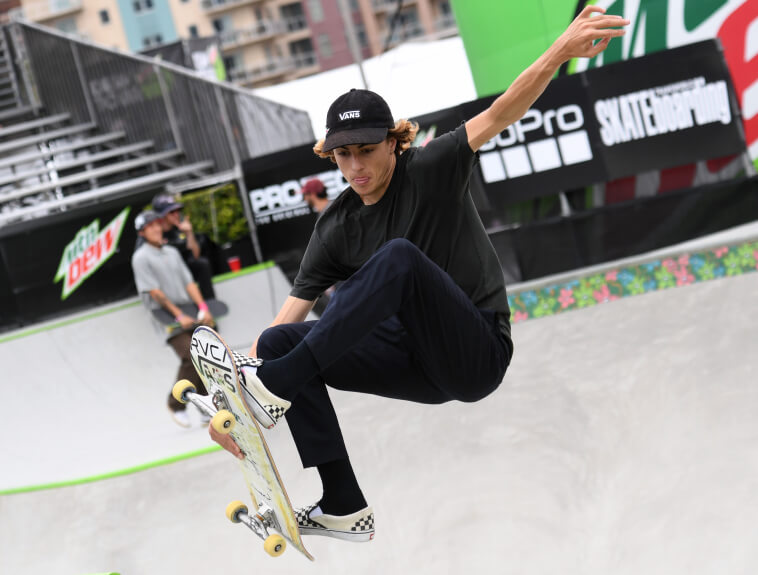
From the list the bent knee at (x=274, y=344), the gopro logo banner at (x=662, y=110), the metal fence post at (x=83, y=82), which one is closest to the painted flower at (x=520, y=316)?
the gopro logo banner at (x=662, y=110)

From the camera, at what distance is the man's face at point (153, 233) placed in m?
7.86

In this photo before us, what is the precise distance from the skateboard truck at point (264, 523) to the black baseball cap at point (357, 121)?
5.15 ft

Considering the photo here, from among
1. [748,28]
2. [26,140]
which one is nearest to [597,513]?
[748,28]

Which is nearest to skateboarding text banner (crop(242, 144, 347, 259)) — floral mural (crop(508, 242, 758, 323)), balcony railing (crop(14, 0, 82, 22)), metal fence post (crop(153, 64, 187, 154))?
floral mural (crop(508, 242, 758, 323))

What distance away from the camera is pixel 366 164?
3344 mm

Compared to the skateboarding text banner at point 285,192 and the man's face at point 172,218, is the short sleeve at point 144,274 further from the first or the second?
the skateboarding text banner at point 285,192

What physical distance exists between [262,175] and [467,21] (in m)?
3.19

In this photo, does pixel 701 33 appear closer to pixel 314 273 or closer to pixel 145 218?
pixel 145 218

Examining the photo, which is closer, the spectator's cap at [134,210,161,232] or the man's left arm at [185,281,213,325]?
the spectator's cap at [134,210,161,232]

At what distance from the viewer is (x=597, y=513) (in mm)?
4855

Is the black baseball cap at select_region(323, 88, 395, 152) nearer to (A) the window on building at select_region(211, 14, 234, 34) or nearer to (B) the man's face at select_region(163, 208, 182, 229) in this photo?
(B) the man's face at select_region(163, 208, 182, 229)

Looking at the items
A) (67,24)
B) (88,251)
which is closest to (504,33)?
(88,251)

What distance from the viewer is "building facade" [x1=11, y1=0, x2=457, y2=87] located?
62.3 meters

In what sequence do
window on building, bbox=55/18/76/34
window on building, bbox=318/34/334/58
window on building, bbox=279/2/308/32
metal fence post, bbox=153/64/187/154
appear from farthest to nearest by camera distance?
window on building, bbox=55/18/76/34 < window on building, bbox=279/2/308/32 < window on building, bbox=318/34/334/58 < metal fence post, bbox=153/64/187/154
